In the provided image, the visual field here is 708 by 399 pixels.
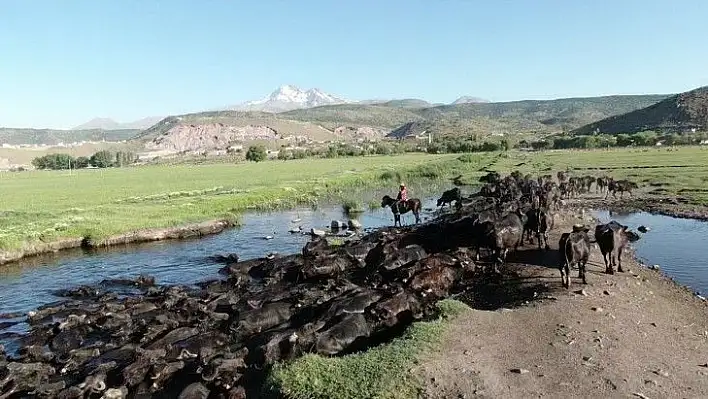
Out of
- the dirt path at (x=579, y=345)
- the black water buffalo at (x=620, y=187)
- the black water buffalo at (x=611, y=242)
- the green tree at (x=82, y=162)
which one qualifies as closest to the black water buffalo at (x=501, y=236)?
the dirt path at (x=579, y=345)

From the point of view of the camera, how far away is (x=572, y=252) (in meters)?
14.8

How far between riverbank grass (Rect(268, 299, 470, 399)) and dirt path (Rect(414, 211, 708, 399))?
33 cm

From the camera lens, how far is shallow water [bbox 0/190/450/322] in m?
21.3

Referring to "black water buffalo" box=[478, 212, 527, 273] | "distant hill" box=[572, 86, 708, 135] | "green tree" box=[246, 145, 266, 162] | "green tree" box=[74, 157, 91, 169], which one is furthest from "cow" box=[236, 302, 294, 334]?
"green tree" box=[74, 157, 91, 169]

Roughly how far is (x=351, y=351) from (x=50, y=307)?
10705mm

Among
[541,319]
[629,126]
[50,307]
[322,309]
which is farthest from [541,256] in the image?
[629,126]

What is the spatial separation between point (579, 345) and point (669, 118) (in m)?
153

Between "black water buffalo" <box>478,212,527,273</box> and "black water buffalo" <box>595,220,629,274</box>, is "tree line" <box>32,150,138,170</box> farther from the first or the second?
"black water buffalo" <box>595,220,629,274</box>

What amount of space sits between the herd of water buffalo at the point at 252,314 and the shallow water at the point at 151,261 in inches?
58.2

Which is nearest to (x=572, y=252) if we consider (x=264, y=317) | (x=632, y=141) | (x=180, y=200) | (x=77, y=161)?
(x=264, y=317)

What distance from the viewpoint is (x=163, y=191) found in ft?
180

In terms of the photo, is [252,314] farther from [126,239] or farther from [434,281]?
[126,239]

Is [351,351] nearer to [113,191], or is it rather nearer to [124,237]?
[124,237]

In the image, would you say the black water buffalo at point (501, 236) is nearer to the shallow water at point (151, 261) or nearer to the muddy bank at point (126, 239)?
the shallow water at point (151, 261)
